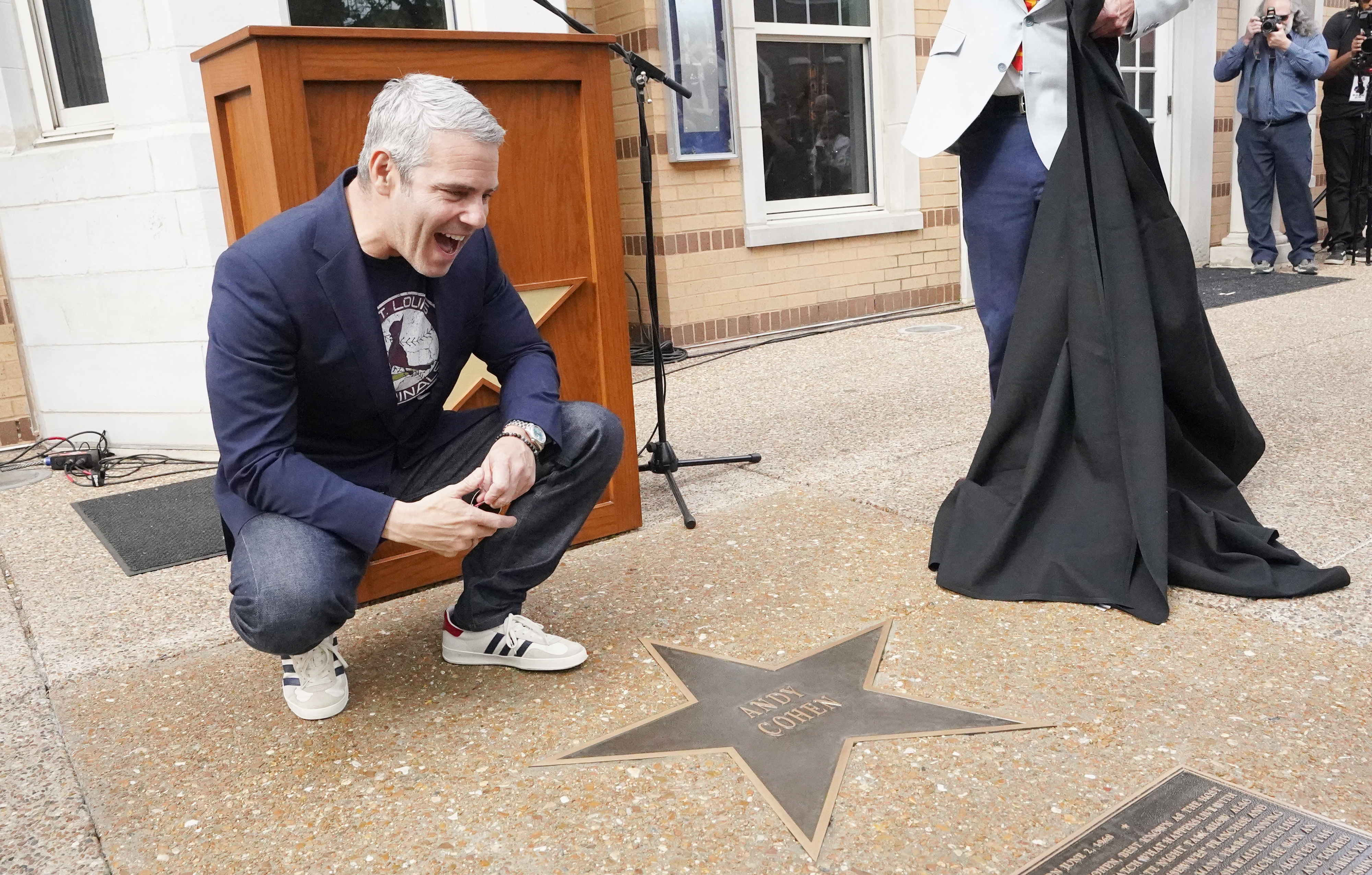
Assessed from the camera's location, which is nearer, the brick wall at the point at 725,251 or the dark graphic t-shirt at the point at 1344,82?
the brick wall at the point at 725,251

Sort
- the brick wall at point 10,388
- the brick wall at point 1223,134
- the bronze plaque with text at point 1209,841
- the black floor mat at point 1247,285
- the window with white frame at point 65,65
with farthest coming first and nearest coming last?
the brick wall at point 1223,134 < the black floor mat at point 1247,285 < the brick wall at point 10,388 < the window with white frame at point 65,65 < the bronze plaque with text at point 1209,841

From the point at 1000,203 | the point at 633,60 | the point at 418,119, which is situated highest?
the point at 633,60

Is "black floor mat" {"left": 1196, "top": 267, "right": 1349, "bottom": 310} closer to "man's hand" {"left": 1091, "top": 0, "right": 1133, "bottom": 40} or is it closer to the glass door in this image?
the glass door

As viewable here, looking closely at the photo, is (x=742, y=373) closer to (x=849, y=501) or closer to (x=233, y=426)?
(x=849, y=501)

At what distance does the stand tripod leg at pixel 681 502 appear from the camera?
3623 millimetres

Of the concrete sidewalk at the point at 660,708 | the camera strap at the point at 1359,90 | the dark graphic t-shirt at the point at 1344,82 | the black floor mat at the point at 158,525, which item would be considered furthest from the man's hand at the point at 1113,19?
the camera strap at the point at 1359,90

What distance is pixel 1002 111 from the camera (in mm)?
3227

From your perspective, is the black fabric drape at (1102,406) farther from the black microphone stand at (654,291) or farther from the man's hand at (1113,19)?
the black microphone stand at (654,291)

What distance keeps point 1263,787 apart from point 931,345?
4.91 metres

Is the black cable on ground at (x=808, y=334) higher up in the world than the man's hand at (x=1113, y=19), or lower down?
lower down

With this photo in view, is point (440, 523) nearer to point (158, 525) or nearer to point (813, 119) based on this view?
point (158, 525)

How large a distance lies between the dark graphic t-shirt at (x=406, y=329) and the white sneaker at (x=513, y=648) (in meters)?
0.53

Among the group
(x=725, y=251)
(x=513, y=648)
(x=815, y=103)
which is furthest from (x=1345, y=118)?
(x=513, y=648)

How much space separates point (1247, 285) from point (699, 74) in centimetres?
491
